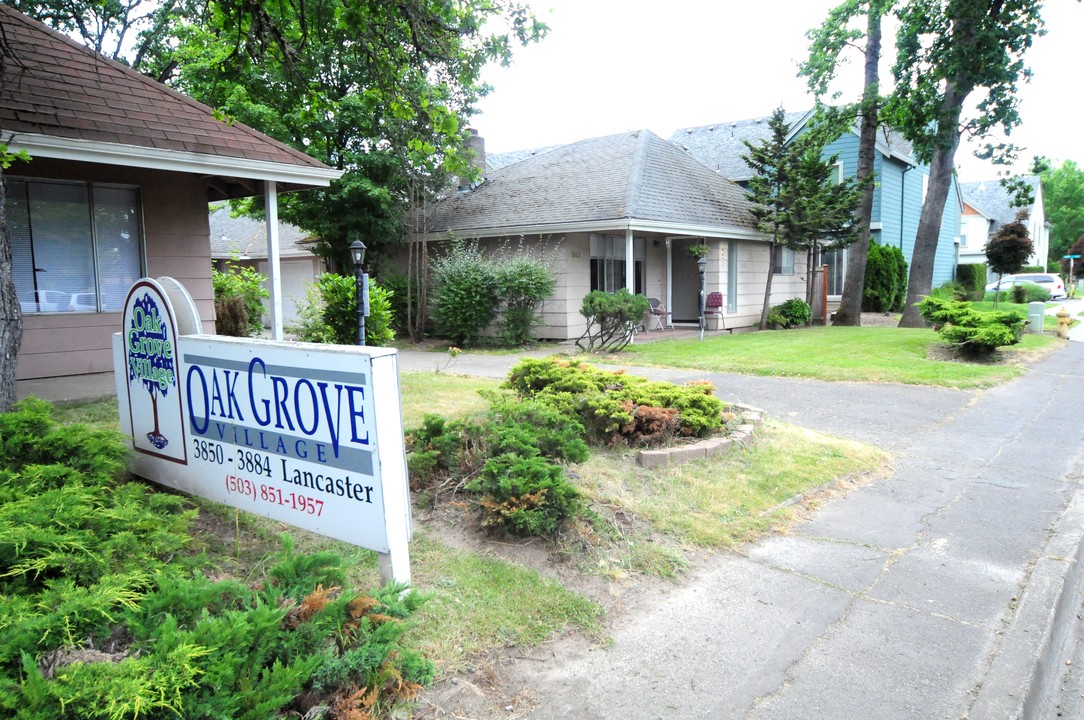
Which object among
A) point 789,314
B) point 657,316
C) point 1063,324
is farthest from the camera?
point 789,314

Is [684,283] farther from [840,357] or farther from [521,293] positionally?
[840,357]

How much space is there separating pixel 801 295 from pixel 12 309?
23074mm

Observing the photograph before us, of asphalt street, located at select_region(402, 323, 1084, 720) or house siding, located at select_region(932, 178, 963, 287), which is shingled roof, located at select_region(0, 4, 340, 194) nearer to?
asphalt street, located at select_region(402, 323, 1084, 720)

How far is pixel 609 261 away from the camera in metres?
19.3

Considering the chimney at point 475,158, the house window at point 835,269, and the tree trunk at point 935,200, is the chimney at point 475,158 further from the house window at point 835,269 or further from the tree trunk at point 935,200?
the house window at point 835,269

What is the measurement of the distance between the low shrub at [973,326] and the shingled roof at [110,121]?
1126 centimetres

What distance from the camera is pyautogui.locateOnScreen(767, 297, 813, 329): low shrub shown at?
21.3 m

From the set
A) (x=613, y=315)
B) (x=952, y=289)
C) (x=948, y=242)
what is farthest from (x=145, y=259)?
(x=948, y=242)

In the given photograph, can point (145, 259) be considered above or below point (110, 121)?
below

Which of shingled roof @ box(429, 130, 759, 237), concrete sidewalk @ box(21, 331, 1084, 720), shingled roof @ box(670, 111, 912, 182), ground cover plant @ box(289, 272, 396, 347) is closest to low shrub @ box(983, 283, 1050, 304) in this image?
shingled roof @ box(670, 111, 912, 182)

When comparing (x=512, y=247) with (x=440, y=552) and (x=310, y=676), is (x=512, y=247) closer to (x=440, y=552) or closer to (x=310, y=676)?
(x=440, y=552)

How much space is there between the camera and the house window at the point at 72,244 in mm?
9500

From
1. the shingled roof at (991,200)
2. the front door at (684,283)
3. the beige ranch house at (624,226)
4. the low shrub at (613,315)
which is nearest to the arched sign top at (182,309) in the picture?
the low shrub at (613,315)

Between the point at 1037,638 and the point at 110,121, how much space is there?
10412 mm
